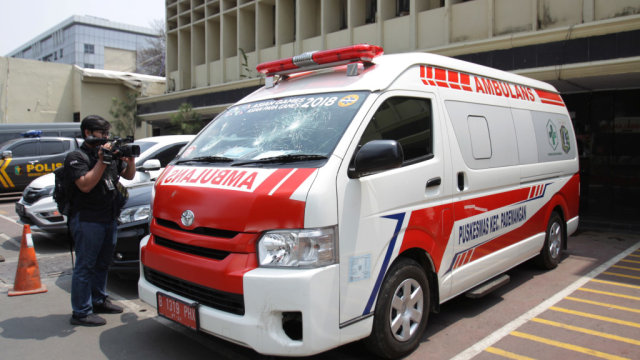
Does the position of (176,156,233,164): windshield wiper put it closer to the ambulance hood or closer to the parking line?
the ambulance hood

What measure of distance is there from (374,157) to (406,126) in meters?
0.76

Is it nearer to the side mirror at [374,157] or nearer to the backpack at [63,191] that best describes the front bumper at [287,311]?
the side mirror at [374,157]

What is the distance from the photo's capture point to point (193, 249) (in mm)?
3293

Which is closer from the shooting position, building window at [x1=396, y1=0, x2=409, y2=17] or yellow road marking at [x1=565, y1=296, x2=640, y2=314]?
yellow road marking at [x1=565, y1=296, x2=640, y2=314]

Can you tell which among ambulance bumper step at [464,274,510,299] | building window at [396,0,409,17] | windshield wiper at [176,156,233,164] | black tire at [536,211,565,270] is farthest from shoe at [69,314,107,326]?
building window at [396,0,409,17]

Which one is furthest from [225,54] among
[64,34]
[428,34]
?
[64,34]

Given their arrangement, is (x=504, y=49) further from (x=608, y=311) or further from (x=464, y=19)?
(x=608, y=311)

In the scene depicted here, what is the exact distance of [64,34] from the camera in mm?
89688

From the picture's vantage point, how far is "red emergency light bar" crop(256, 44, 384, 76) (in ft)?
12.3

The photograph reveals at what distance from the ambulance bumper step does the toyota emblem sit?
2648 millimetres

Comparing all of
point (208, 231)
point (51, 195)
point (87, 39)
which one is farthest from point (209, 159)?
point (87, 39)

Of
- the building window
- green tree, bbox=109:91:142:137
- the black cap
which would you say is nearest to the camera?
the black cap

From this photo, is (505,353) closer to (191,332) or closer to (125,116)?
(191,332)

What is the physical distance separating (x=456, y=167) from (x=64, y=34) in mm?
103144
